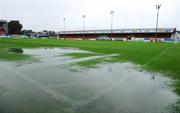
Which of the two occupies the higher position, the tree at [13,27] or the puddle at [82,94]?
the tree at [13,27]

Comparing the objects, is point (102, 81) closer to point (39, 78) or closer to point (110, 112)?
point (39, 78)

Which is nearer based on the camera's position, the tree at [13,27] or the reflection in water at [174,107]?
the reflection in water at [174,107]

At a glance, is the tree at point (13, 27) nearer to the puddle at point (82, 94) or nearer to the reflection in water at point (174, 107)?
the puddle at point (82, 94)

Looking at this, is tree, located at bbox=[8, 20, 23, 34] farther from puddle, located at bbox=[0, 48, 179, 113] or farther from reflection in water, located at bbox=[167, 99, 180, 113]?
reflection in water, located at bbox=[167, 99, 180, 113]

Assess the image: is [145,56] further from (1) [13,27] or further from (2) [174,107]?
(1) [13,27]

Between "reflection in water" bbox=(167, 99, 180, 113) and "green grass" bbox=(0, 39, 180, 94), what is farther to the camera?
"green grass" bbox=(0, 39, 180, 94)

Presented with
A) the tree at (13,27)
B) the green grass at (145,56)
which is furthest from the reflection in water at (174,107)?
the tree at (13,27)

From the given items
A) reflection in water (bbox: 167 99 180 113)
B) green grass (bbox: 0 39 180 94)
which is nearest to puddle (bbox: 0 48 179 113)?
reflection in water (bbox: 167 99 180 113)

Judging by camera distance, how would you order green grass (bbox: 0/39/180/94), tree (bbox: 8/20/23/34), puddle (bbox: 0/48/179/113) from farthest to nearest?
tree (bbox: 8/20/23/34), green grass (bbox: 0/39/180/94), puddle (bbox: 0/48/179/113)

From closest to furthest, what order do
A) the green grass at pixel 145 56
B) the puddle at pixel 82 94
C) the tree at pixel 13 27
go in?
the puddle at pixel 82 94, the green grass at pixel 145 56, the tree at pixel 13 27

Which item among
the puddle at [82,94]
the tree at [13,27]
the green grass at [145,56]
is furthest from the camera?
the tree at [13,27]

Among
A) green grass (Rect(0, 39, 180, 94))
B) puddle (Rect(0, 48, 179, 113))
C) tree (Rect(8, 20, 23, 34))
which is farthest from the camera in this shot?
tree (Rect(8, 20, 23, 34))

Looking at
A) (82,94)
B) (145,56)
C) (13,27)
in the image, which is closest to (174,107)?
(82,94)

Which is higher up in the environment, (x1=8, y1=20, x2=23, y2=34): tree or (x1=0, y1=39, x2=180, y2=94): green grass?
(x1=8, y1=20, x2=23, y2=34): tree
